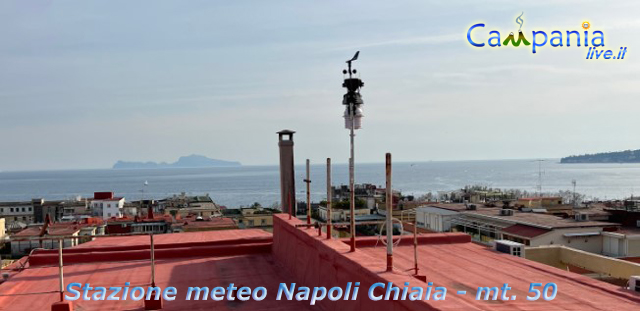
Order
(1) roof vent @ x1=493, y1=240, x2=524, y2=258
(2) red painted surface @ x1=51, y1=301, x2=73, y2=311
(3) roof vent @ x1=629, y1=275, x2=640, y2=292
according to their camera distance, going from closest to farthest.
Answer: (2) red painted surface @ x1=51, y1=301, x2=73, y2=311, (3) roof vent @ x1=629, y1=275, x2=640, y2=292, (1) roof vent @ x1=493, y1=240, x2=524, y2=258

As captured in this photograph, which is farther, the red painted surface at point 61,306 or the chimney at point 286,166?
the chimney at point 286,166

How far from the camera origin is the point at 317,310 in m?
5.98

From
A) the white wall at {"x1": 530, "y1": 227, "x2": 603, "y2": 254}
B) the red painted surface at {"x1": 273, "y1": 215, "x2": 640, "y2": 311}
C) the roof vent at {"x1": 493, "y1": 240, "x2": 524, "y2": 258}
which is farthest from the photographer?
the white wall at {"x1": 530, "y1": 227, "x2": 603, "y2": 254}

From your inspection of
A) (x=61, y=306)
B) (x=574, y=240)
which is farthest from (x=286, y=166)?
(x=574, y=240)

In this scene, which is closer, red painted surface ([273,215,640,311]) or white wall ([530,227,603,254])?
red painted surface ([273,215,640,311])

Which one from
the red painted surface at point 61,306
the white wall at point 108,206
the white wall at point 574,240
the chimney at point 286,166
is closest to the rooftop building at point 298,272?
the red painted surface at point 61,306

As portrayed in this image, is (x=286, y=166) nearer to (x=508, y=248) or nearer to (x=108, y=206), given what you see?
(x=508, y=248)

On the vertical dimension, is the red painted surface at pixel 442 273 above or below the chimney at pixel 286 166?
below

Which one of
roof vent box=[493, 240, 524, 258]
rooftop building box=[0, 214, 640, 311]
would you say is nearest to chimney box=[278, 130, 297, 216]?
rooftop building box=[0, 214, 640, 311]

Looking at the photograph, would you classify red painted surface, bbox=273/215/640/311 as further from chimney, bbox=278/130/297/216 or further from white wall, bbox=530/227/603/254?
white wall, bbox=530/227/603/254

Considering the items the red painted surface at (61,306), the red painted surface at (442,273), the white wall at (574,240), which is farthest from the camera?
the white wall at (574,240)

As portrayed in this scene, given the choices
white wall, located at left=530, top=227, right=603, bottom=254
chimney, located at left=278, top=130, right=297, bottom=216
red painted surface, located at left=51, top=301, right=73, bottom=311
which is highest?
chimney, located at left=278, top=130, right=297, bottom=216

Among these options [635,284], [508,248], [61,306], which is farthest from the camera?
[508,248]

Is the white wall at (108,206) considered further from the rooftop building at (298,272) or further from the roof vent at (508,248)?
the roof vent at (508,248)
